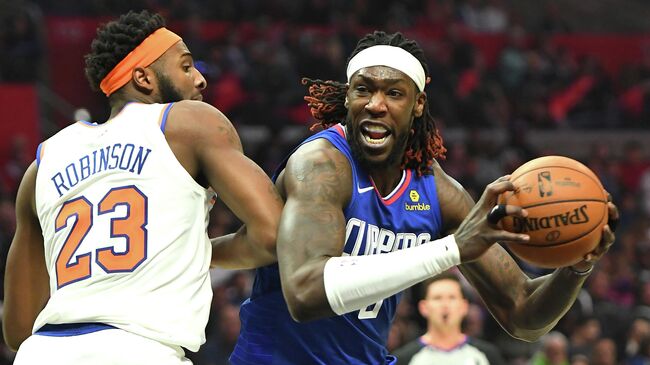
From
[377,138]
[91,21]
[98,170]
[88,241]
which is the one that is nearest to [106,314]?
[88,241]

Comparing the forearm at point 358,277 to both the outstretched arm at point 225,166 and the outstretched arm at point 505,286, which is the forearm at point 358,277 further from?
the outstretched arm at point 505,286

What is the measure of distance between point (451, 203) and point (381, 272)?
974 millimetres

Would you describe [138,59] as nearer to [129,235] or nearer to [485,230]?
[129,235]

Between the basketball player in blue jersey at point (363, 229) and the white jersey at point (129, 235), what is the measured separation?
14.2 inches

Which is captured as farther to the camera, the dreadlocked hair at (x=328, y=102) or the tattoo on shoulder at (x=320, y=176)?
the dreadlocked hair at (x=328, y=102)

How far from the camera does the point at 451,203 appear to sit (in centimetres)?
474

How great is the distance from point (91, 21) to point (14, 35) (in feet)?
3.64

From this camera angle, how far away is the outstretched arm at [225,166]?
13.1ft

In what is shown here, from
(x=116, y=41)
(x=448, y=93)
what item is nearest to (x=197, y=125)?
(x=116, y=41)

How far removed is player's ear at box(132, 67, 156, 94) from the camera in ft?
14.0

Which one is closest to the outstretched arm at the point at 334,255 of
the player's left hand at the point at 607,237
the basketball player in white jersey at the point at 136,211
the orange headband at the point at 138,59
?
the basketball player in white jersey at the point at 136,211

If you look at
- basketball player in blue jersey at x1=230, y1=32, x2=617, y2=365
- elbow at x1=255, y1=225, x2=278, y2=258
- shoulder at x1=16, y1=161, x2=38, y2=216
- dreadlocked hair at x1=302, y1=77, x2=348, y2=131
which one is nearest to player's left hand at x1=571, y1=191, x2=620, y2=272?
basketball player in blue jersey at x1=230, y1=32, x2=617, y2=365

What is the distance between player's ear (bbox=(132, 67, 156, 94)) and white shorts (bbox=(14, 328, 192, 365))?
1.00m

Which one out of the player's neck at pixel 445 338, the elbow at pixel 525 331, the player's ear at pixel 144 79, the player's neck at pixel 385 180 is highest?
the player's ear at pixel 144 79
